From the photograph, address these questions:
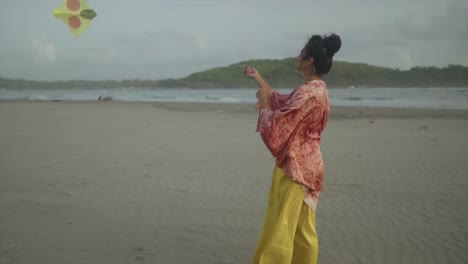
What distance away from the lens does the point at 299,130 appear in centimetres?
262

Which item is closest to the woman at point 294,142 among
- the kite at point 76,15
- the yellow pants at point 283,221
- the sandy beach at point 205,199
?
the yellow pants at point 283,221

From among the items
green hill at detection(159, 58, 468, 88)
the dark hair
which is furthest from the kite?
green hill at detection(159, 58, 468, 88)

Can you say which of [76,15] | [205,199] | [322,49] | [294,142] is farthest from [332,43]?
[205,199]

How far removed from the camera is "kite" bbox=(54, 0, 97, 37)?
367cm

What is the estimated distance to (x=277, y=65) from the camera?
54938 millimetres

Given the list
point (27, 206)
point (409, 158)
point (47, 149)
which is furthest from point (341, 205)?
point (47, 149)

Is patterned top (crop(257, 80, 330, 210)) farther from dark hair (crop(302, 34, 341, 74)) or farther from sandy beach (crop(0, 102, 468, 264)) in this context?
sandy beach (crop(0, 102, 468, 264))

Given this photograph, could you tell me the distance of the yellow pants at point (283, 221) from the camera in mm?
2680

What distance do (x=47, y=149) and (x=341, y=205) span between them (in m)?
6.57

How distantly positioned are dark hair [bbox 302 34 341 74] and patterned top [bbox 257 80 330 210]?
13cm

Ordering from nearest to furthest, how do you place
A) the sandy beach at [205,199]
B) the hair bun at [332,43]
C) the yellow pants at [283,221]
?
the hair bun at [332,43] → the yellow pants at [283,221] → the sandy beach at [205,199]

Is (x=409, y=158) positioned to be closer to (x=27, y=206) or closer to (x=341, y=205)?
(x=341, y=205)

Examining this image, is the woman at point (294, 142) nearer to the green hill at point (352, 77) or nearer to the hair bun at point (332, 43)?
the hair bun at point (332, 43)

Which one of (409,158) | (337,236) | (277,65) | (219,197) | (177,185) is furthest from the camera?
(277,65)
